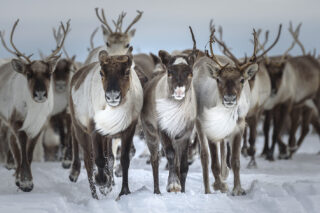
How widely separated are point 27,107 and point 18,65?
0.59m

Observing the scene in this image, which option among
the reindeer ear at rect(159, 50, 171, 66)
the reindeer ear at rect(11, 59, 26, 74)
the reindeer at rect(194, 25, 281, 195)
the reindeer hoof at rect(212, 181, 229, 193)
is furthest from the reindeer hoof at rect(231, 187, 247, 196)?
the reindeer ear at rect(11, 59, 26, 74)

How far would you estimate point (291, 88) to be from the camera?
1245 centimetres

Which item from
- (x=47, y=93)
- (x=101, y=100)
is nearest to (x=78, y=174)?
(x=47, y=93)

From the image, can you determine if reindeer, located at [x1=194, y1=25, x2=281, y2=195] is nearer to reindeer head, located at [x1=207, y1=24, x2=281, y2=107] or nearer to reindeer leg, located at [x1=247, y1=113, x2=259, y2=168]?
reindeer head, located at [x1=207, y1=24, x2=281, y2=107]

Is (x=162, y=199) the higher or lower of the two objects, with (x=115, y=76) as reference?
lower

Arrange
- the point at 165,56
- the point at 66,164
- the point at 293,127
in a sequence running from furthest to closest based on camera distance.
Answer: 1. the point at 293,127
2. the point at 66,164
3. the point at 165,56

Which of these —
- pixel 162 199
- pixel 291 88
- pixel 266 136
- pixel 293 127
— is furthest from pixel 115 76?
pixel 293 127

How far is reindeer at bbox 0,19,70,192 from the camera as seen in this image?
768 centimetres

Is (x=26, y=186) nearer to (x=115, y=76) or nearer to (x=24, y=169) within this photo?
(x=24, y=169)

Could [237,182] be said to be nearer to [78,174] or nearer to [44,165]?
[78,174]

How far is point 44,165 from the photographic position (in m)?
10.3

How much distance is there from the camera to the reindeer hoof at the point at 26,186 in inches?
301

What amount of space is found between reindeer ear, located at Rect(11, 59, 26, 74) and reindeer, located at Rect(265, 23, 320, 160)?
5669 millimetres

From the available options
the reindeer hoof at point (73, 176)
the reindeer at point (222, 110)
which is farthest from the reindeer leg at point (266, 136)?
the reindeer at point (222, 110)
